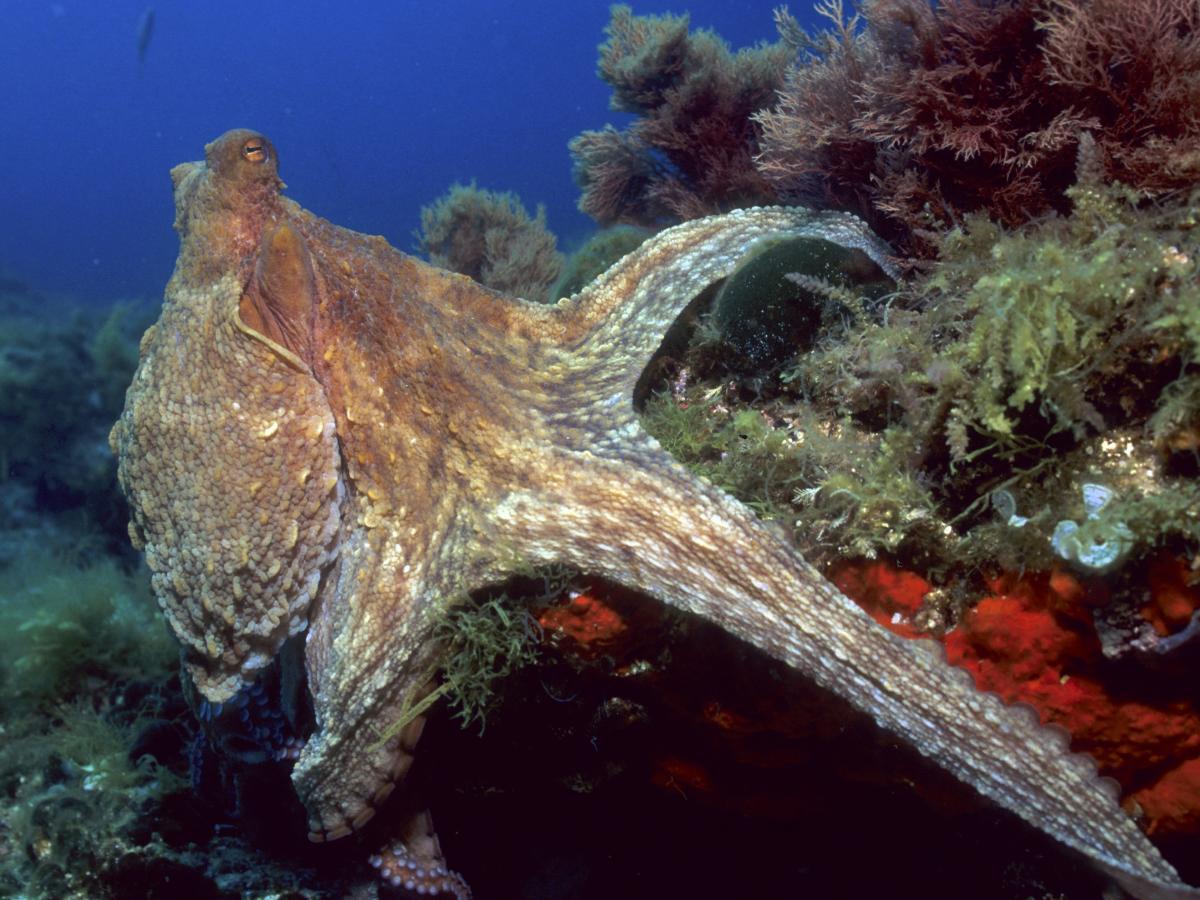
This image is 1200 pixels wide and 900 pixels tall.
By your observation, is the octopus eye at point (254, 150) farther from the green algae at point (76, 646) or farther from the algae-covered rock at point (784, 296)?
the green algae at point (76, 646)

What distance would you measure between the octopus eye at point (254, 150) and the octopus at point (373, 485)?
0.01 metres

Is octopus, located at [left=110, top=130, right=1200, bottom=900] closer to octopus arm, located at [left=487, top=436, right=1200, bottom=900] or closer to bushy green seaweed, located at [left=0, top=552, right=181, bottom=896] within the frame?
octopus arm, located at [left=487, top=436, right=1200, bottom=900]

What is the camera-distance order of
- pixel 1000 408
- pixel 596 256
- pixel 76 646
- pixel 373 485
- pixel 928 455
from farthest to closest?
pixel 76 646 → pixel 596 256 → pixel 373 485 → pixel 928 455 → pixel 1000 408

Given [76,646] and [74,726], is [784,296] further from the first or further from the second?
[76,646]

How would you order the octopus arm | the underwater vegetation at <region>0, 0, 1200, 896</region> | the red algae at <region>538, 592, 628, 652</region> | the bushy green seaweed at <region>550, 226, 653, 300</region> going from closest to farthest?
1. the octopus arm
2. the underwater vegetation at <region>0, 0, 1200, 896</region>
3. the red algae at <region>538, 592, 628, 652</region>
4. the bushy green seaweed at <region>550, 226, 653, 300</region>

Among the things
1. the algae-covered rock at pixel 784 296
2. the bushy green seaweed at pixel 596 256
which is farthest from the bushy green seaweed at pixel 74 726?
the algae-covered rock at pixel 784 296

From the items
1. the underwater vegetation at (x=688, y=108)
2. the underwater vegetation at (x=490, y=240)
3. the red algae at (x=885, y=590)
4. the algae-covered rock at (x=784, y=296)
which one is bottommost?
the red algae at (x=885, y=590)

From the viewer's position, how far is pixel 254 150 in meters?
3.02

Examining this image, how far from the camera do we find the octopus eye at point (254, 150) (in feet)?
9.85

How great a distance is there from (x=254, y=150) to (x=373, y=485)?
1.59 meters

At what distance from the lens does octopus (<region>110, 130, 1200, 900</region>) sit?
7.84 feet

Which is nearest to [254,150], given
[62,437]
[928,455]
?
[928,455]

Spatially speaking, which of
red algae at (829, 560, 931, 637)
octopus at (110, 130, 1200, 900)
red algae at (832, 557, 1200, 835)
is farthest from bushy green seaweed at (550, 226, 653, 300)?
red algae at (832, 557, 1200, 835)

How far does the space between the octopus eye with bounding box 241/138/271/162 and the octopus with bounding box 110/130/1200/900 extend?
1 centimetres
